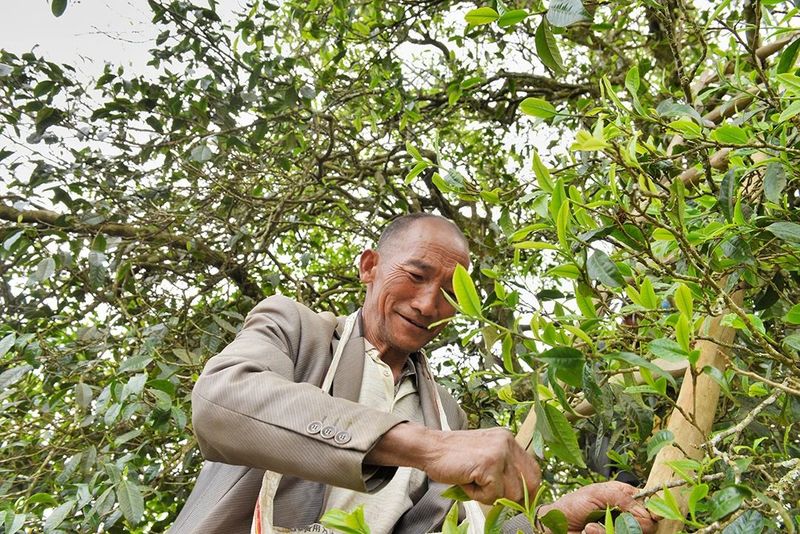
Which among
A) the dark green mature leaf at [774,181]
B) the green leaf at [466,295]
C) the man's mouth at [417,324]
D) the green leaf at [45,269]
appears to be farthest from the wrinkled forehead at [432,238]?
the green leaf at [45,269]

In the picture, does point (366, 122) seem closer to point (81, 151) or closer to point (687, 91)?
point (81, 151)

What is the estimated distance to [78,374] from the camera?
307cm

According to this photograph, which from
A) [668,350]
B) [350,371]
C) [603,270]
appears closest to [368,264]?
[350,371]

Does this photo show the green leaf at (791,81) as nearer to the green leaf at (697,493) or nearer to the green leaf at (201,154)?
the green leaf at (697,493)

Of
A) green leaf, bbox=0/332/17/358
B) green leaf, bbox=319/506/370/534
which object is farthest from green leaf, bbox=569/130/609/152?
green leaf, bbox=0/332/17/358

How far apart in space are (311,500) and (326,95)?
9.52 ft

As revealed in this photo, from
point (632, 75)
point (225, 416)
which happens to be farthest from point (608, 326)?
point (225, 416)

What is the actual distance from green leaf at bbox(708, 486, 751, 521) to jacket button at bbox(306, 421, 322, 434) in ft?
2.42

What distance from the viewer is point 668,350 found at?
1.15 meters

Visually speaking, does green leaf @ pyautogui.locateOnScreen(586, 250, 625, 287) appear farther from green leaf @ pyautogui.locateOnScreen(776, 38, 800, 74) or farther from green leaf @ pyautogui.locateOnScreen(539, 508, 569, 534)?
green leaf @ pyautogui.locateOnScreen(776, 38, 800, 74)

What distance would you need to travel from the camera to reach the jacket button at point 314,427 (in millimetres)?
1458

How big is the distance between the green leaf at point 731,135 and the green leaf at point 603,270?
36cm

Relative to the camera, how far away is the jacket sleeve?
1.43m

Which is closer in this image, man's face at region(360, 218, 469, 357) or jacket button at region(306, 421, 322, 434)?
jacket button at region(306, 421, 322, 434)
